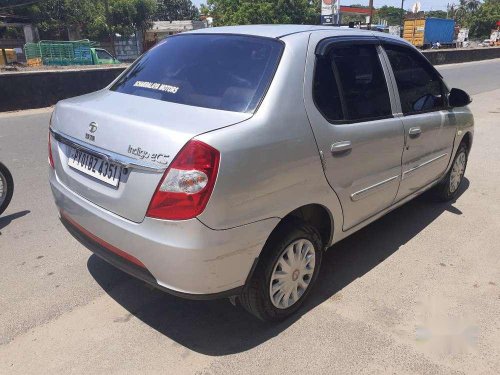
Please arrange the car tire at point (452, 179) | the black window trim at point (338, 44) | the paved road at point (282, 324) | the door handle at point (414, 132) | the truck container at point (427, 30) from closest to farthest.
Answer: the paved road at point (282, 324) → the black window trim at point (338, 44) → the door handle at point (414, 132) → the car tire at point (452, 179) → the truck container at point (427, 30)

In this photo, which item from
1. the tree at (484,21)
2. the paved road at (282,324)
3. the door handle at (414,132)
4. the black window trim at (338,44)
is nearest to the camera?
the paved road at (282,324)

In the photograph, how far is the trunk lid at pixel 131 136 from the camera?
7.24 ft

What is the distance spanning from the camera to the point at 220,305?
9.86 ft

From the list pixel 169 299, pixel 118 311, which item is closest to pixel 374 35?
pixel 169 299

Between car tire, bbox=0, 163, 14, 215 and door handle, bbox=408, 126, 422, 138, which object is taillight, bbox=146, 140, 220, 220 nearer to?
door handle, bbox=408, 126, 422, 138

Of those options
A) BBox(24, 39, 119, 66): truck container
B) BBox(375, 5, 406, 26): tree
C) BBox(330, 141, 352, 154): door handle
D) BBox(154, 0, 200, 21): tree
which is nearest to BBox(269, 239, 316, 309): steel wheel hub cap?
BBox(330, 141, 352, 154): door handle

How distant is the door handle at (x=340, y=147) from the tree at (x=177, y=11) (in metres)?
96.7

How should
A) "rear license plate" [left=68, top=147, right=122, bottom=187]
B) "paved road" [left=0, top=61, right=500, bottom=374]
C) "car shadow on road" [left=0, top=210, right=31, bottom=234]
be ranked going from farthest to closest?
"car shadow on road" [left=0, top=210, right=31, bottom=234] → "paved road" [left=0, top=61, right=500, bottom=374] → "rear license plate" [left=68, top=147, right=122, bottom=187]

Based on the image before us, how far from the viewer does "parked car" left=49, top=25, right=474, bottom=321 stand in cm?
220

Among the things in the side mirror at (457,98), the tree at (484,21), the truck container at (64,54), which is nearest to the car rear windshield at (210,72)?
the side mirror at (457,98)

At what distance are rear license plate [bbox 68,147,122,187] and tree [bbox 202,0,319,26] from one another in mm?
45902

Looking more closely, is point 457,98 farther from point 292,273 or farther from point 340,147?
point 292,273

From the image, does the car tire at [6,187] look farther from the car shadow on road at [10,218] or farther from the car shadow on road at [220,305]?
the car shadow on road at [220,305]

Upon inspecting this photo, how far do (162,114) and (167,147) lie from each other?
327mm
